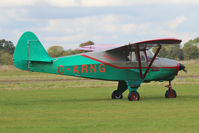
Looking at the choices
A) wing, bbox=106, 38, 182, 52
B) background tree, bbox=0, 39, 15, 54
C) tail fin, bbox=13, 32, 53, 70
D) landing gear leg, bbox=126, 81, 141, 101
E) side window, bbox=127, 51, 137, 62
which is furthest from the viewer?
background tree, bbox=0, 39, 15, 54

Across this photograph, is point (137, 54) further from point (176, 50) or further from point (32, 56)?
point (176, 50)

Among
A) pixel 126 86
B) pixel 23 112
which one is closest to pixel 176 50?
pixel 126 86

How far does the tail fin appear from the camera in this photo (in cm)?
1978

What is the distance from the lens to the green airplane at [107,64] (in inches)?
781

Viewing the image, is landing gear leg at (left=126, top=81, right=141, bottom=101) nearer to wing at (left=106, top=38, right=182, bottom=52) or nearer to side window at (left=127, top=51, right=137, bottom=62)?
side window at (left=127, top=51, right=137, bottom=62)

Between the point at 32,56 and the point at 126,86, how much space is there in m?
5.04

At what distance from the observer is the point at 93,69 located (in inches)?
800

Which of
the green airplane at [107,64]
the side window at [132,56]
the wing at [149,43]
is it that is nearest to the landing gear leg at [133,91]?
the green airplane at [107,64]

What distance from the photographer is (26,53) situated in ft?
65.0

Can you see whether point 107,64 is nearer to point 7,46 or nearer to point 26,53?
point 26,53

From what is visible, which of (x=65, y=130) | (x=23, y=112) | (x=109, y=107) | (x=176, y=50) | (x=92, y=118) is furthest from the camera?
(x=176, y=50)

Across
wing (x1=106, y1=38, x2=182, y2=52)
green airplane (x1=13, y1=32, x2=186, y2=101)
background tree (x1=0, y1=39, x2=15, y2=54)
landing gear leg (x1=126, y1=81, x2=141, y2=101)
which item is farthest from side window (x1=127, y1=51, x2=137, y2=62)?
background tree (x1=0, y1=39, x2=15, y2=54)

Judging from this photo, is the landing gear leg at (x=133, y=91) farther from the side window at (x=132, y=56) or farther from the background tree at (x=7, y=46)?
the background tree at (x=7, y=46)

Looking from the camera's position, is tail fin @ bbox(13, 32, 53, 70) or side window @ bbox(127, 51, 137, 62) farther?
side window @ bbox(127, 51, 137, 62)
